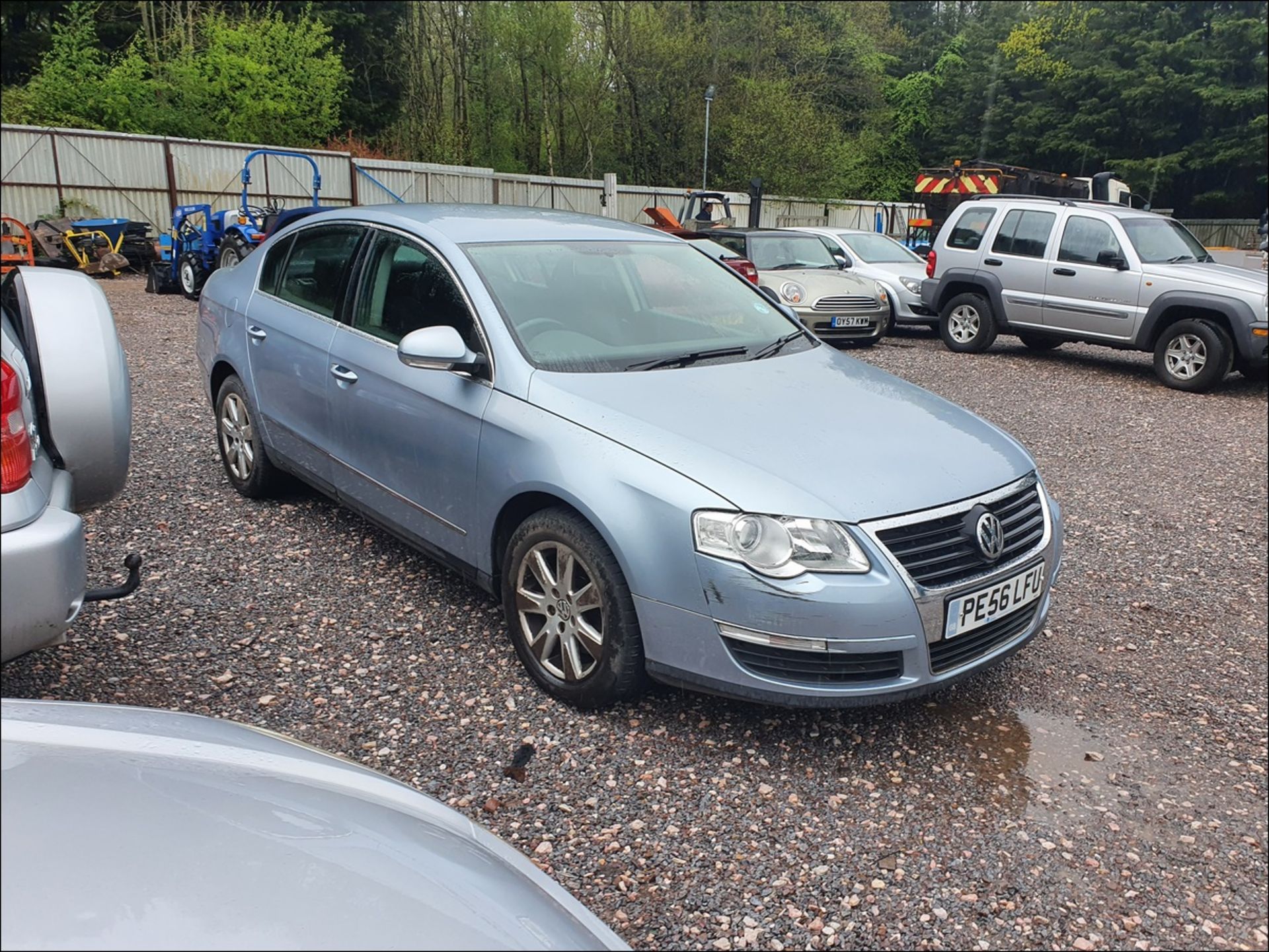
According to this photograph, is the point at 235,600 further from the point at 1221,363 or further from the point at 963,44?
the point at 963,44

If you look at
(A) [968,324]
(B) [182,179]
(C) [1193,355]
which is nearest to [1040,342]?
(A) [968,324]

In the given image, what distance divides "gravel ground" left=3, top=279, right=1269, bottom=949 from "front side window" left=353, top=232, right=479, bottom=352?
3.72ft

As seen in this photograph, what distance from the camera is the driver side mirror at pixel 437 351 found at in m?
3.48

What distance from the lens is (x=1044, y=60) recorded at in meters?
44.9

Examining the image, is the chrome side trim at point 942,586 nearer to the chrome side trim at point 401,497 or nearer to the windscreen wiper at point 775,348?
the windscreen wiper at point 775,348

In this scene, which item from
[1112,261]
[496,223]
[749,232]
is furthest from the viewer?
[749,232]

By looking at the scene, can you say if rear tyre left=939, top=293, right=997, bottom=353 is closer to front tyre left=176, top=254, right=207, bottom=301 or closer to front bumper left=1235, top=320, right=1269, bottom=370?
front bumper left=1235, top=320, right=1269, bottom=370

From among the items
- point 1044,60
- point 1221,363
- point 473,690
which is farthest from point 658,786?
point 1044,60

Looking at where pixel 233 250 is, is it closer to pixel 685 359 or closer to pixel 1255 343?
pixel 685 359

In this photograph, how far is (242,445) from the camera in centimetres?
521

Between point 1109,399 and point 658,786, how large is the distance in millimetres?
8092

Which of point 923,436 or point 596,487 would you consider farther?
point 923,436

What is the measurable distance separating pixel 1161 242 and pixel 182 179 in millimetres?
17610

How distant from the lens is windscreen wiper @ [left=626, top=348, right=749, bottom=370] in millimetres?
3689
